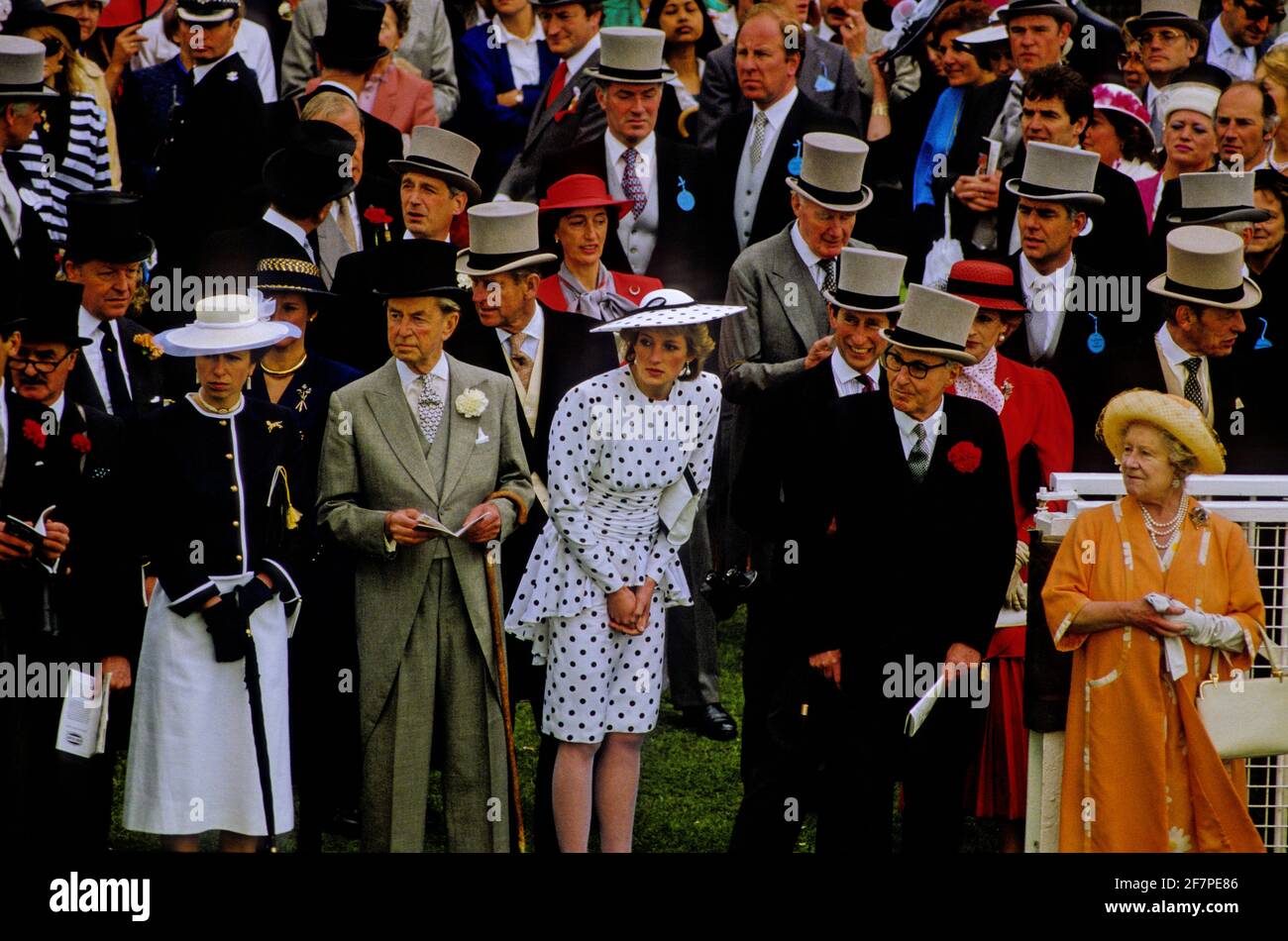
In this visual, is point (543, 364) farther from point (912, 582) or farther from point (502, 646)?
point (912, 582)

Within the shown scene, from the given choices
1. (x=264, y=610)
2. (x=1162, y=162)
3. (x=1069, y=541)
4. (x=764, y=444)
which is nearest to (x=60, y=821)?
(x=264, y=610)

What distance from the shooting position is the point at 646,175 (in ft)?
30.2

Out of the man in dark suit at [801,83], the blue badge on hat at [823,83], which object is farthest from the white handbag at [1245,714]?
the blue badge on hat at [823,83]

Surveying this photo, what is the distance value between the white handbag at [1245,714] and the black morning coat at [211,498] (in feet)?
10.7

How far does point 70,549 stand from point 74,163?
3.09 m

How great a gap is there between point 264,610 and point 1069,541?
285 centimetres

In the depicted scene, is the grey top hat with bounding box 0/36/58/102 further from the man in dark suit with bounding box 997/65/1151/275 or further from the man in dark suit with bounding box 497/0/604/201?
the man in dark suit with bounding box 997/65/1151/275

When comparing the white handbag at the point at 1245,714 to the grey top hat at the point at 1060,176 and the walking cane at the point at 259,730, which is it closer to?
the grey top hat at the point at 1060,176

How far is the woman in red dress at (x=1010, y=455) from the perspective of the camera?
7492 millimetres

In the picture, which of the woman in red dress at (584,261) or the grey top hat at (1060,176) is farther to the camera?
the woman in red dress at (584,261)

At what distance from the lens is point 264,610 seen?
272 inches

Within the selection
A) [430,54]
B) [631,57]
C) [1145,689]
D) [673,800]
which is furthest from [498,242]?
[1145,689]


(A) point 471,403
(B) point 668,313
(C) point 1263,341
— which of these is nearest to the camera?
(A) point 471,403
